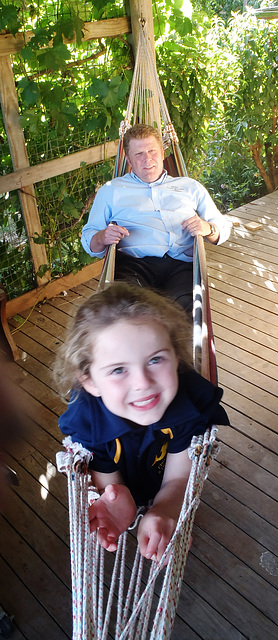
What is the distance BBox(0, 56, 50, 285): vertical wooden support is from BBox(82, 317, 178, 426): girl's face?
1.79 meters

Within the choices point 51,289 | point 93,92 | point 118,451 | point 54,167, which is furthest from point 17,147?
point 118,451

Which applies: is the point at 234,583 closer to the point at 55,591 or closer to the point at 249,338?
the point at 55,591

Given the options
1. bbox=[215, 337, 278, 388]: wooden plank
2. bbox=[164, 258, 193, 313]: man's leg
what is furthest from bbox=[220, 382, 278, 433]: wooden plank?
bbox=[164, 258, 193, 313]: man's leg

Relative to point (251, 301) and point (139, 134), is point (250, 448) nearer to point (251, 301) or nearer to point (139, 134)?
point (251, 301)

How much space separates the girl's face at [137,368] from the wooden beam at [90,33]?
1829 mm

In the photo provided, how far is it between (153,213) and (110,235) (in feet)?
0.81

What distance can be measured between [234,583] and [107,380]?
0.85m

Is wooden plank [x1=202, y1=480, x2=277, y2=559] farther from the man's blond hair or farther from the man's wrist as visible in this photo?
the man's blond hair

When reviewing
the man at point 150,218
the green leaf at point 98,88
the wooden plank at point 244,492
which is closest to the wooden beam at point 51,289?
the man at point 150,218

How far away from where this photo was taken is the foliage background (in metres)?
2.57

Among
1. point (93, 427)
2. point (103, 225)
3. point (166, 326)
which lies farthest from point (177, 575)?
point (103, 225)

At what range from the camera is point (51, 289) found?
3080 millimetres

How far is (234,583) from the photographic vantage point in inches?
62.9

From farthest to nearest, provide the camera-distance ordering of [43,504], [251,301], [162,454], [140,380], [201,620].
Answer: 1. [251,301]
2. [43,504]
3. [201,620]
4. [162,454]
5. [140,380]
